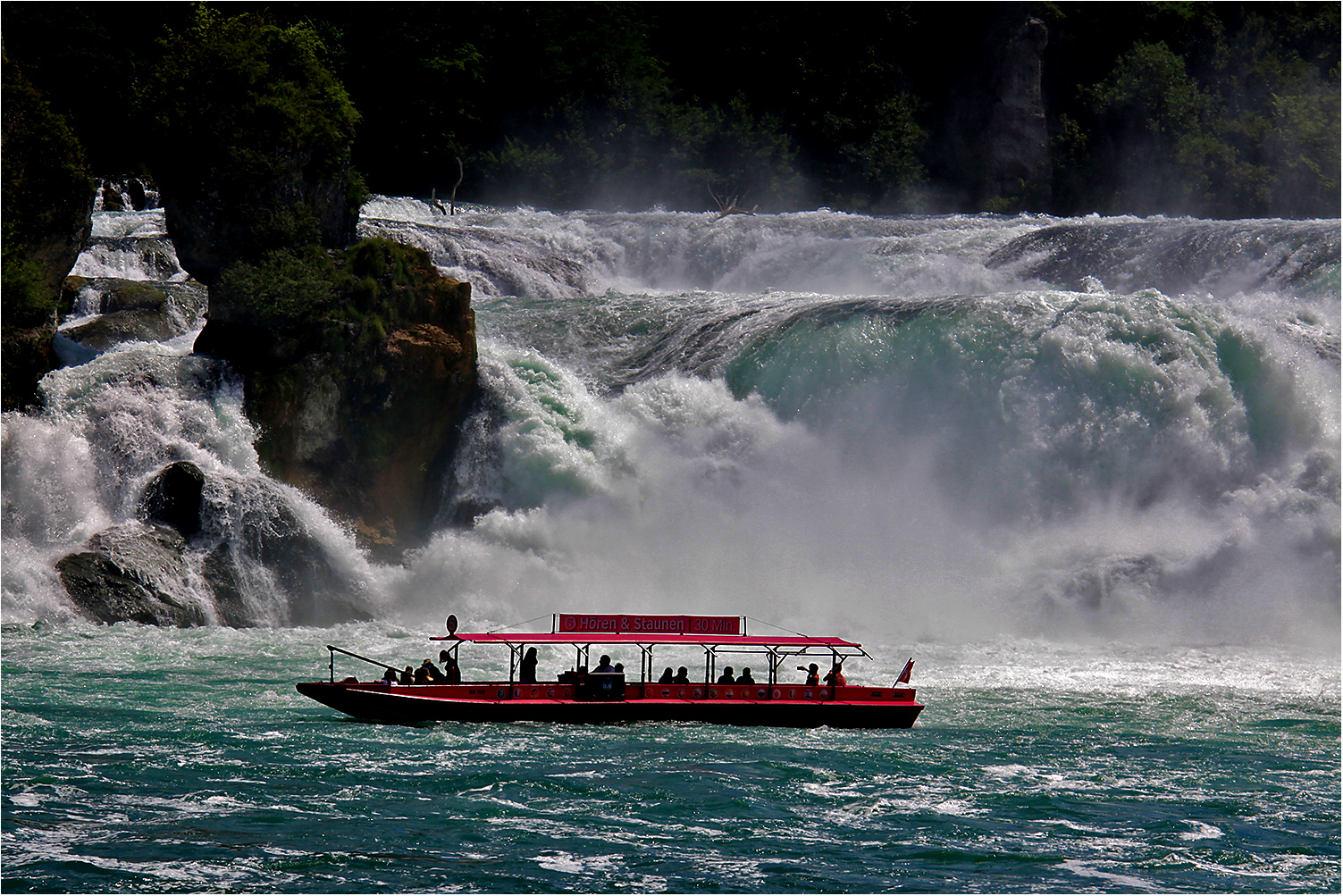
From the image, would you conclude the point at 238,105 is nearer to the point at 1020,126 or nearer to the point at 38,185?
the point at 38,185

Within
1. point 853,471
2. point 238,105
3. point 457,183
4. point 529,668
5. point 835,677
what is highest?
point 457,183

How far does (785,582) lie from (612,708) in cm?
868

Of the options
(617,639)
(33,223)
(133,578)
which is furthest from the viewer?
(33,223)

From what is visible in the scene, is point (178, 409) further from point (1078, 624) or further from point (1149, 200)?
point (1149, 200)

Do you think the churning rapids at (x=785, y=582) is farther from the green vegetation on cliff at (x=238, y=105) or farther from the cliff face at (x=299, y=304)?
the green vegetation on cliff at (x=238, y=105)

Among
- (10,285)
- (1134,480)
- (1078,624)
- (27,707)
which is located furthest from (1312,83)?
(27,707)

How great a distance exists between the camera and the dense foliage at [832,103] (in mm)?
52156

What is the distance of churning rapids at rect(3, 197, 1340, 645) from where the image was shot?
2523 cm

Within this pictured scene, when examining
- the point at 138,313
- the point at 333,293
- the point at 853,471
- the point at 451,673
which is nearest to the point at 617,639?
the point at 451,673

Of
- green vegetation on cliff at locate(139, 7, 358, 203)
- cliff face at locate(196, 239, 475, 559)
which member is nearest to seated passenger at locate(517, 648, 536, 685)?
cliff face at locate(196, 239, 475, 559)

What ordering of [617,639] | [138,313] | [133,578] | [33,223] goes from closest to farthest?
1. [617,639]
2. [133,578]
3. [33,223]
4. [138,313]

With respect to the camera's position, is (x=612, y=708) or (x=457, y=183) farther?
(x=457, y=183)

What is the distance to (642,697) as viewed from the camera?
19172mm

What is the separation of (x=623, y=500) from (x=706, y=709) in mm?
10170
